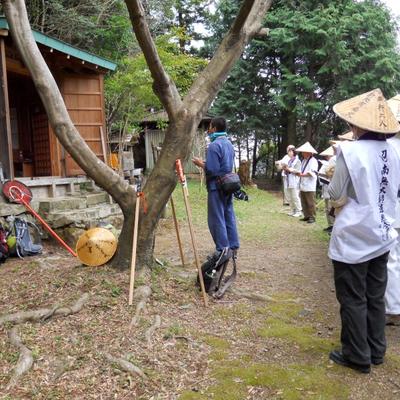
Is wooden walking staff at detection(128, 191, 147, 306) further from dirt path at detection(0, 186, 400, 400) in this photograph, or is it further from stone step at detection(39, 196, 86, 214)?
stone step at detection(39, 196, 86, 214)

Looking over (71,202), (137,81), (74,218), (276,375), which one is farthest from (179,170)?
(137,81)

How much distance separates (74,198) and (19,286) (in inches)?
154

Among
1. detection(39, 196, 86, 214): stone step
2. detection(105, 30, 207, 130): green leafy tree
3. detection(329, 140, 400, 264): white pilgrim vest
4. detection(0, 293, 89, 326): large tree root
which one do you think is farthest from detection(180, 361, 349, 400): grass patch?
detection(105, 30, 207, 130): green leafy tree

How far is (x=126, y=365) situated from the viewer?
3.24 m

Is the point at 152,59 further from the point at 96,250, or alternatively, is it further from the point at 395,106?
the point at 395,106

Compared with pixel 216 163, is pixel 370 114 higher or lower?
higher

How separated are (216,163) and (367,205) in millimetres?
2061

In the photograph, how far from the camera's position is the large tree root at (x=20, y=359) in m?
3.08

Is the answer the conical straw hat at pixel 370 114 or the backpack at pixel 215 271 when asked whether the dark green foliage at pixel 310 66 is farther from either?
the conical straw hat at pixel 370 114

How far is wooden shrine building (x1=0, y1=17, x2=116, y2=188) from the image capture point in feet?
31.6

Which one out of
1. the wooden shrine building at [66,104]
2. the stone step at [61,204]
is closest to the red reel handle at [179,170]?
the stone step at [61,204]

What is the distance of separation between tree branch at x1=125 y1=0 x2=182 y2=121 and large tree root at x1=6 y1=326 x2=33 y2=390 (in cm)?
270

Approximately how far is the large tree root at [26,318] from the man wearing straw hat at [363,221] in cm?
237

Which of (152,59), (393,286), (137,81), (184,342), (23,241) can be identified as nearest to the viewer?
(184,342)
